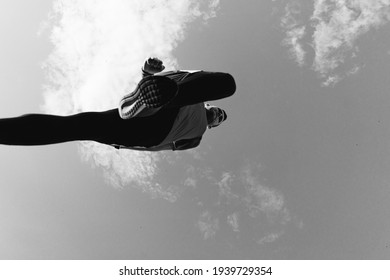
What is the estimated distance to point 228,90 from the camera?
3.11 m

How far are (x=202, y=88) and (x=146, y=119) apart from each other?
73cm

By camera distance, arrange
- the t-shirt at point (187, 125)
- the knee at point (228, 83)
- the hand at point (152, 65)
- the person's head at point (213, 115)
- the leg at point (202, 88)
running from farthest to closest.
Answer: the person's head at point (213, 115) → the hand at point (152, 65) → the t-shirt at point (187, 125) → the knee at point (228, 83) → the leg at point (202, 88)

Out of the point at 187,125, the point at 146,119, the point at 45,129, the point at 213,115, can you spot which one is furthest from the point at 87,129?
the point at 213,115

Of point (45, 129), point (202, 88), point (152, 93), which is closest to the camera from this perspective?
point (152, 93)

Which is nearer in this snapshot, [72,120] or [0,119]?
[0,119]

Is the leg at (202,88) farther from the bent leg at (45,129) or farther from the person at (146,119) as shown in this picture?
the bent leg at (45,129)

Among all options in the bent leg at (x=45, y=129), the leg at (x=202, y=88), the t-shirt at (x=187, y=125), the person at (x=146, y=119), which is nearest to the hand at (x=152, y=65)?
the person at (x=146, y=119)

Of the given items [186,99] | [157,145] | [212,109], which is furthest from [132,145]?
[212,109]

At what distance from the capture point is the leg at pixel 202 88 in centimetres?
292

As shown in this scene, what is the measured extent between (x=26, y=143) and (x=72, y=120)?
438mm

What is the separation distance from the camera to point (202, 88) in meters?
2.95

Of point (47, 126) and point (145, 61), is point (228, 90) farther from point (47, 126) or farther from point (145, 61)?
point (47, 126)

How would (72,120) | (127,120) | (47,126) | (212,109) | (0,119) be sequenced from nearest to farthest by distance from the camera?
(0,119) → (47,126) → (72,120) → (127,120) → (212,109)

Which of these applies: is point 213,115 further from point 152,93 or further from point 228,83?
point 152,93
